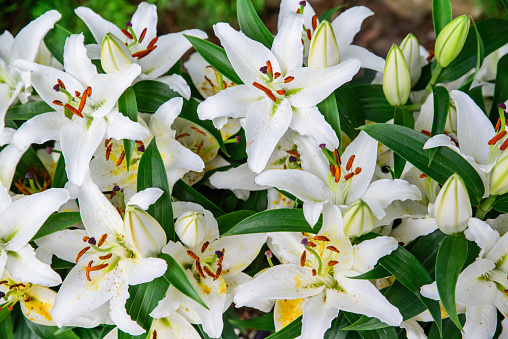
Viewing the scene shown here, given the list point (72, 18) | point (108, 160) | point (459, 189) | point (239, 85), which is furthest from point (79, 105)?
point (72, 18)

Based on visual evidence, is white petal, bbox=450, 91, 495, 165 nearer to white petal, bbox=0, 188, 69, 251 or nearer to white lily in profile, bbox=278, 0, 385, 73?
white lily in profile, bbox=278, 0, 385, 73

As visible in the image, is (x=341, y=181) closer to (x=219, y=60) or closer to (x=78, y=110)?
(x=219, y=60)

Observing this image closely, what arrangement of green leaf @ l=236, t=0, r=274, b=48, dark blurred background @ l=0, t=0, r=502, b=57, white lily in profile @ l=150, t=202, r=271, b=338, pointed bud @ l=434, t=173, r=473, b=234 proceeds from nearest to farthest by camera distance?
1. pointed bud @ l=434, t=173, r=473, b=234
2. white lily in profile @ l=150, t=202, r=271, b=338
3. green leaf @ l=236, t=0, r=274, b=48
4. dark blurred background @ l=0, t=0, r=502, b=57

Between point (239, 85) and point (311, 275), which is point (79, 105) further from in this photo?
point (311, 275)

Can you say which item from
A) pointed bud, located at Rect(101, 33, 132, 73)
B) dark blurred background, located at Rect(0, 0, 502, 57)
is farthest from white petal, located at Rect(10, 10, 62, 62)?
dark blurred background, located at Rect(0, 0, 502, 57)

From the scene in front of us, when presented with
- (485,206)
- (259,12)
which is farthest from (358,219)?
(259,12)

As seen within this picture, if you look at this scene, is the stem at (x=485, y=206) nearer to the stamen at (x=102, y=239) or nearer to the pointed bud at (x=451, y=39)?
the pointed bud at (x=451, y=39)
